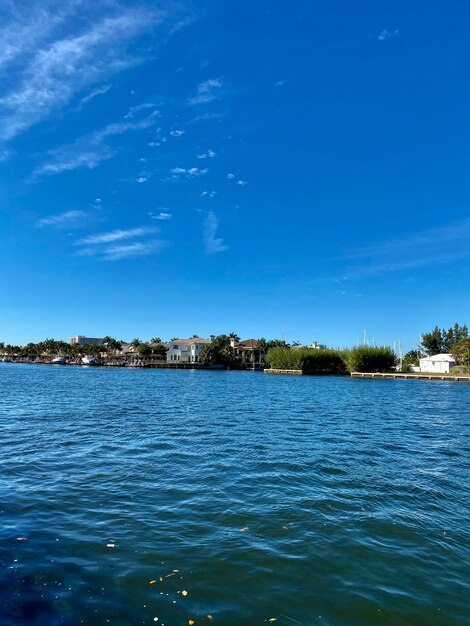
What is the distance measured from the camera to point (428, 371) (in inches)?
4906

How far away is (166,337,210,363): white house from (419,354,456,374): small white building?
8812 centimetres

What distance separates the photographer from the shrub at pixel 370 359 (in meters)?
124

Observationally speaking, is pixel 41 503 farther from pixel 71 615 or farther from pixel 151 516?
pixel 71 615

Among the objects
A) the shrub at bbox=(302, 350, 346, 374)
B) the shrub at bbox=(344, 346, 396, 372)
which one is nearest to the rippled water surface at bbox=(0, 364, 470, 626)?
the shrub at bbox=(344, 346, 396, 372)

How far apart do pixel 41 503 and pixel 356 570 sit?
7.29m

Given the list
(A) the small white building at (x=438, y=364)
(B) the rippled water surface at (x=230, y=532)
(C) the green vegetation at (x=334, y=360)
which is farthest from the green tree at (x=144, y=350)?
(B) the rippled water surface at (x=230, y=532)

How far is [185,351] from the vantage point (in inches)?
7318

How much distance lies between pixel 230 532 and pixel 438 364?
12602cm

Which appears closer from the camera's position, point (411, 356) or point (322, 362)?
point (322, 362)

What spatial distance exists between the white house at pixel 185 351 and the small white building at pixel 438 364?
8812cm

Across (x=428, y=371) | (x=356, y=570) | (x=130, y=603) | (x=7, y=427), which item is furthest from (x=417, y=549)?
(x=428, y=371)

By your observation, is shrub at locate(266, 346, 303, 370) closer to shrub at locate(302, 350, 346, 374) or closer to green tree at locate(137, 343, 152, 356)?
shrub at locate(302, 350, 346, 374)

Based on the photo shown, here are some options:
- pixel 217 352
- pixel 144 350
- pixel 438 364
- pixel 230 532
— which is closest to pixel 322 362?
pixel 438 364

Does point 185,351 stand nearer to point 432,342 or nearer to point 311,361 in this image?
point 311,361
